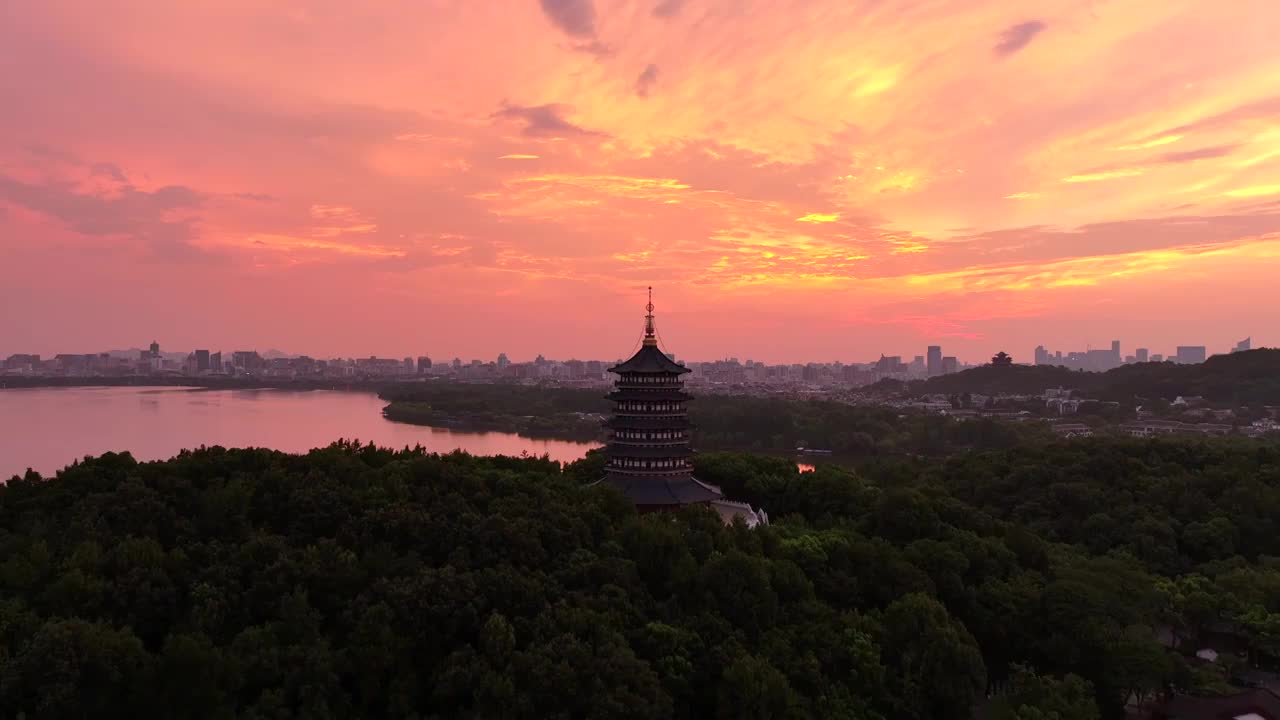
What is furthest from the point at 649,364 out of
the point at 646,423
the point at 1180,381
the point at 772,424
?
the point at 1180,381

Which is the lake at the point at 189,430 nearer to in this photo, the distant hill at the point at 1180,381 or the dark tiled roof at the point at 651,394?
the dark tiled roof at the point at 651,394

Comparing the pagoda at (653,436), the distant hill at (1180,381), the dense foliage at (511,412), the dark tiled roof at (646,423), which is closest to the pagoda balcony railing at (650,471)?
the pagoda at (653,436)

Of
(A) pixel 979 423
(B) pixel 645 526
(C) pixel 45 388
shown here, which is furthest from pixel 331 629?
(C) pixel 45 388

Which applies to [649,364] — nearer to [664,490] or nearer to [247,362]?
[664,490]

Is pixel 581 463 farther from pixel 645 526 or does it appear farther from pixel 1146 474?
pixel 1146 474

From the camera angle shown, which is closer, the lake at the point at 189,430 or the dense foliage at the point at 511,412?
the lake at the point at 189,430

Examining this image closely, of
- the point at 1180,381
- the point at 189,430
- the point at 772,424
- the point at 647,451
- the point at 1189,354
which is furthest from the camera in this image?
the point at 1189,354
